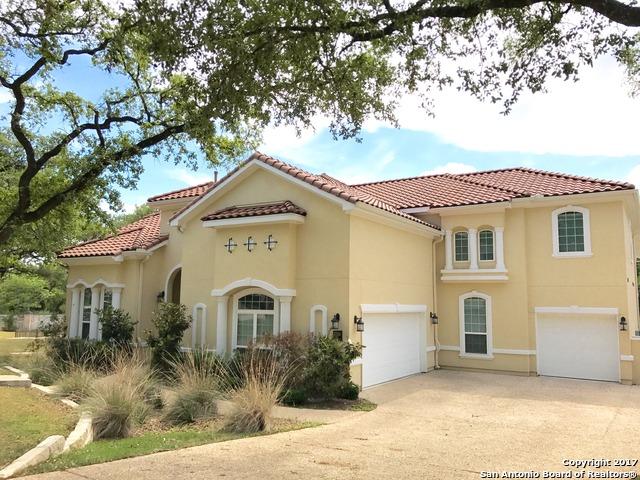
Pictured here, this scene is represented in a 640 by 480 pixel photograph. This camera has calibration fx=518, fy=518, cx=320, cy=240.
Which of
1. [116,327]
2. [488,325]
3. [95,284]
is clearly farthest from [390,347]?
[95,284]

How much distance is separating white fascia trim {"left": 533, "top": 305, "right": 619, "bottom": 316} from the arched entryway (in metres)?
13.0

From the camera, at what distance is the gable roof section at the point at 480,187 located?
17.4 m

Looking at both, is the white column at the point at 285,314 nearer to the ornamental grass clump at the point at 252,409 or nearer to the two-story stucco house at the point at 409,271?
the two-story stucco house at the point at 409,271

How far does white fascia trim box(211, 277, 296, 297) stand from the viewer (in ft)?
47.7

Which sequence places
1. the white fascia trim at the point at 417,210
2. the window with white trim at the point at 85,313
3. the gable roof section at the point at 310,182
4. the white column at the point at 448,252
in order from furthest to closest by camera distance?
the window with white trim at the point at 85,313 → the white fascia trim at the point at 417,210 → the white column at the point at 448,252 → the gable roof section at the point at 310,182

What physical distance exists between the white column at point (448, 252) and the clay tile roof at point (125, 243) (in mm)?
10702

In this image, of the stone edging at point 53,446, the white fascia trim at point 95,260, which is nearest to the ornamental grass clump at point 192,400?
the stone edging at point 53,446

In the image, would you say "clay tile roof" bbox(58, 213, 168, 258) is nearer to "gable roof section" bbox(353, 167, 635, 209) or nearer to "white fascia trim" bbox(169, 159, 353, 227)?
"white fascia trim" bbox(169, 159, 353, 227)

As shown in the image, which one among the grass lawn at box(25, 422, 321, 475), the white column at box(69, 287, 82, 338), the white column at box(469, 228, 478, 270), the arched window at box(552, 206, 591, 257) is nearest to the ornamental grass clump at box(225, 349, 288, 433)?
the grass lawn at box(25, 422, 321, 475)

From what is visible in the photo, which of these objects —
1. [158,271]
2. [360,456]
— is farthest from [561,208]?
[158,271]

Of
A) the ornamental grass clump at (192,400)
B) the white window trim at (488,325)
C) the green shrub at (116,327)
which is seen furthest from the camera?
the green shrub at (116,327)

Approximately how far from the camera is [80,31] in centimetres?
1280

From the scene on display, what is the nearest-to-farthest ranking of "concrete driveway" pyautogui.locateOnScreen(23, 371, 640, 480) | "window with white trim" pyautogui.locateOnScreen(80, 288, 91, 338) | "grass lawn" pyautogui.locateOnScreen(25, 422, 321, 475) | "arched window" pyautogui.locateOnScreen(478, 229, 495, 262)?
"concrete driveway" pyautogui.locateOnScreen(23, 371, 640, 480) → "grass lawn" pyautogui.locateOnScreen(25, 422, 321, 475) → "arched window" pyautogui.locateOnScreen(478, 229, 495, 262) → "window with white trim" pyautogui.locateOnScreen(80, 288, 91, 338)

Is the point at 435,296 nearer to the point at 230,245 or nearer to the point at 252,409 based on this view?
the point at 230,245
